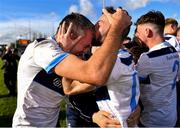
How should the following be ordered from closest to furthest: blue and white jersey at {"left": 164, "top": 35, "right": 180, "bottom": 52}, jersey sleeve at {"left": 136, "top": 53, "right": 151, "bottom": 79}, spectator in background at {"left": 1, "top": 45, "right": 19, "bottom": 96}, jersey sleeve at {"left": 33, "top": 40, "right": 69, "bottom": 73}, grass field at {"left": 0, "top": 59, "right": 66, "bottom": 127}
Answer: jersey sleeve at {"left": 33, "top": 40, "right": 69, "bottom": 73} < jersey sleeve at {"left": 136, "top": 53, "right": 151, "bottom": 79} < blue and white jersey at {"left": 164, "top": 35, "right": 180, "bottom": 52} < grass field at {"left": 0, "top": 59, "right": 66, "bottom": 127} < spectator in background at {"left": 1, "top": 45, "right": 19, "bottom": 96}

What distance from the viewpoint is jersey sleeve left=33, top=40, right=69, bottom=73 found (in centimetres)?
269

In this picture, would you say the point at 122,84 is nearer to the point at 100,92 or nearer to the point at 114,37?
the point at 100,92

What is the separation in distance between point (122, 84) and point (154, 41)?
1150mm

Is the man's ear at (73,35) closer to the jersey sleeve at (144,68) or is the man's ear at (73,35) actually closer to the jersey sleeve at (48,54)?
the jersey sleeve at (48,54)

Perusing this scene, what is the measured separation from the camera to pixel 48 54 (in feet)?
9.09

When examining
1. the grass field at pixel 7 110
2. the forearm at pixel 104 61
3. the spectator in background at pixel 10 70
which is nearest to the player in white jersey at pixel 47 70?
the forearm at pixel 104 61

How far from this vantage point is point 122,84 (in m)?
3.00

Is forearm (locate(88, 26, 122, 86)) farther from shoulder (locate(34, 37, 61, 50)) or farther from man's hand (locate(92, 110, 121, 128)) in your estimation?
man's hand (locate(92, 110, 121, 128))

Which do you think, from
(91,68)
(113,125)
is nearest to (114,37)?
(91,68)

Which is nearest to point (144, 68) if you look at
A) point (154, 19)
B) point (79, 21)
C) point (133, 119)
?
point (154, 19)

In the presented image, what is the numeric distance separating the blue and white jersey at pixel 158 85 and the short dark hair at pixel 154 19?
6.8 inches

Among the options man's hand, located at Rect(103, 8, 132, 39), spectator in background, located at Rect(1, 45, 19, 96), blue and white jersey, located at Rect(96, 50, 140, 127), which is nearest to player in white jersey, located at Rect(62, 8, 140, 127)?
blue and white jersey, located at Rect(96, 50, 140, 127)

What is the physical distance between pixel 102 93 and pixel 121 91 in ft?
0.53

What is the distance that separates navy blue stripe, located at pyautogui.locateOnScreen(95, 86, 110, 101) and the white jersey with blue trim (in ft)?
0.91
